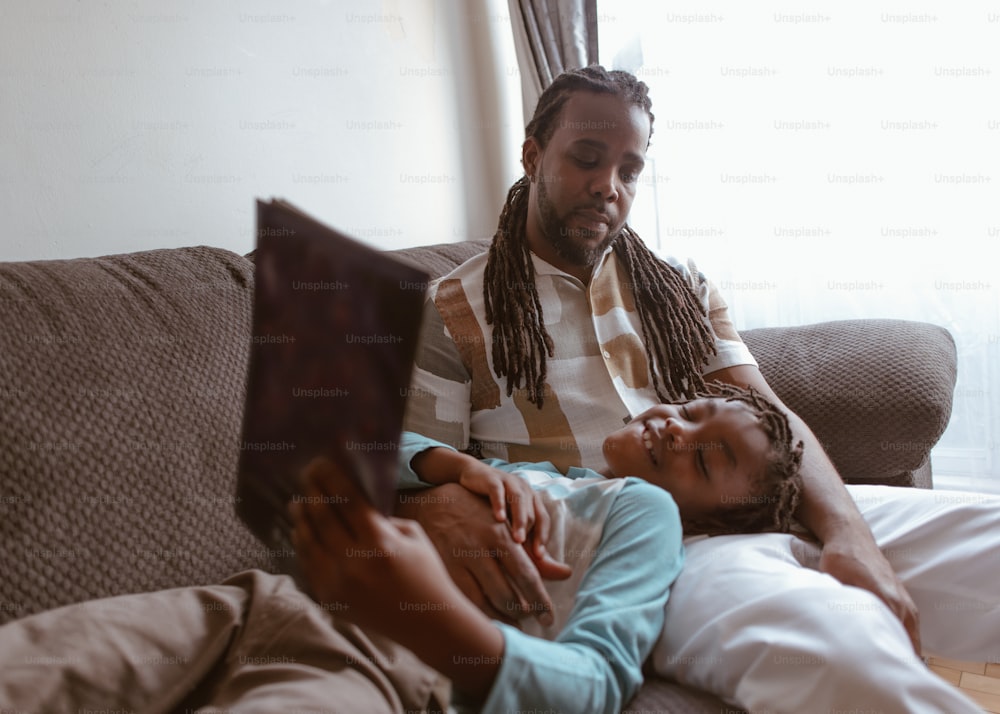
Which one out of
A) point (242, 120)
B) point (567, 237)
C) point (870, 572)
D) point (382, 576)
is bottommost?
point (870, 572)

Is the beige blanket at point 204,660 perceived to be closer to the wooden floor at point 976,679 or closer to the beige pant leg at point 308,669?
the beige pant leg at point 308,669

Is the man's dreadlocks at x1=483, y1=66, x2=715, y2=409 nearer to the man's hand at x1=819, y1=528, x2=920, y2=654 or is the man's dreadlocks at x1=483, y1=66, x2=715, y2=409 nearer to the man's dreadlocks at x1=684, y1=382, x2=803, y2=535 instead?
the man's dreadlocks at x1=684, y1=382, x2=803, y2=535

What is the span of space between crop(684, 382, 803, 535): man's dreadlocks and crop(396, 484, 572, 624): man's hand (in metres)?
0.30

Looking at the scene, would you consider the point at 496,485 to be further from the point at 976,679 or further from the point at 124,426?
the point at 976,679

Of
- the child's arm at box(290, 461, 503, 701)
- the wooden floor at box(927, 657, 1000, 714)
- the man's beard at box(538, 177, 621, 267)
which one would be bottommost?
the wooden floor at box(927, 657, 1000, 714)

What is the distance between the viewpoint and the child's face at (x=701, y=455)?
1164 mm

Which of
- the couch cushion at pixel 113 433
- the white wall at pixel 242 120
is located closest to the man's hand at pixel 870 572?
the couch cushion at pixel 113 433

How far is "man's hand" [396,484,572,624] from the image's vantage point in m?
0.97

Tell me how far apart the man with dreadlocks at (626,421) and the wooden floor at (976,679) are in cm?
54

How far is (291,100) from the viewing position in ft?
6.21

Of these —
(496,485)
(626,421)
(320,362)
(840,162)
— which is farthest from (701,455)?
(840,162)

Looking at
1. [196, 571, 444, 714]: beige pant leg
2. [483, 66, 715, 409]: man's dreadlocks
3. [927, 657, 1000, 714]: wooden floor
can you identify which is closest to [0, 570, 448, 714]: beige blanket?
[196, 571, 444, 714]: beige pant leg

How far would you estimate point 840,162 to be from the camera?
7.42ft

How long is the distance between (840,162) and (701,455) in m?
1.47
